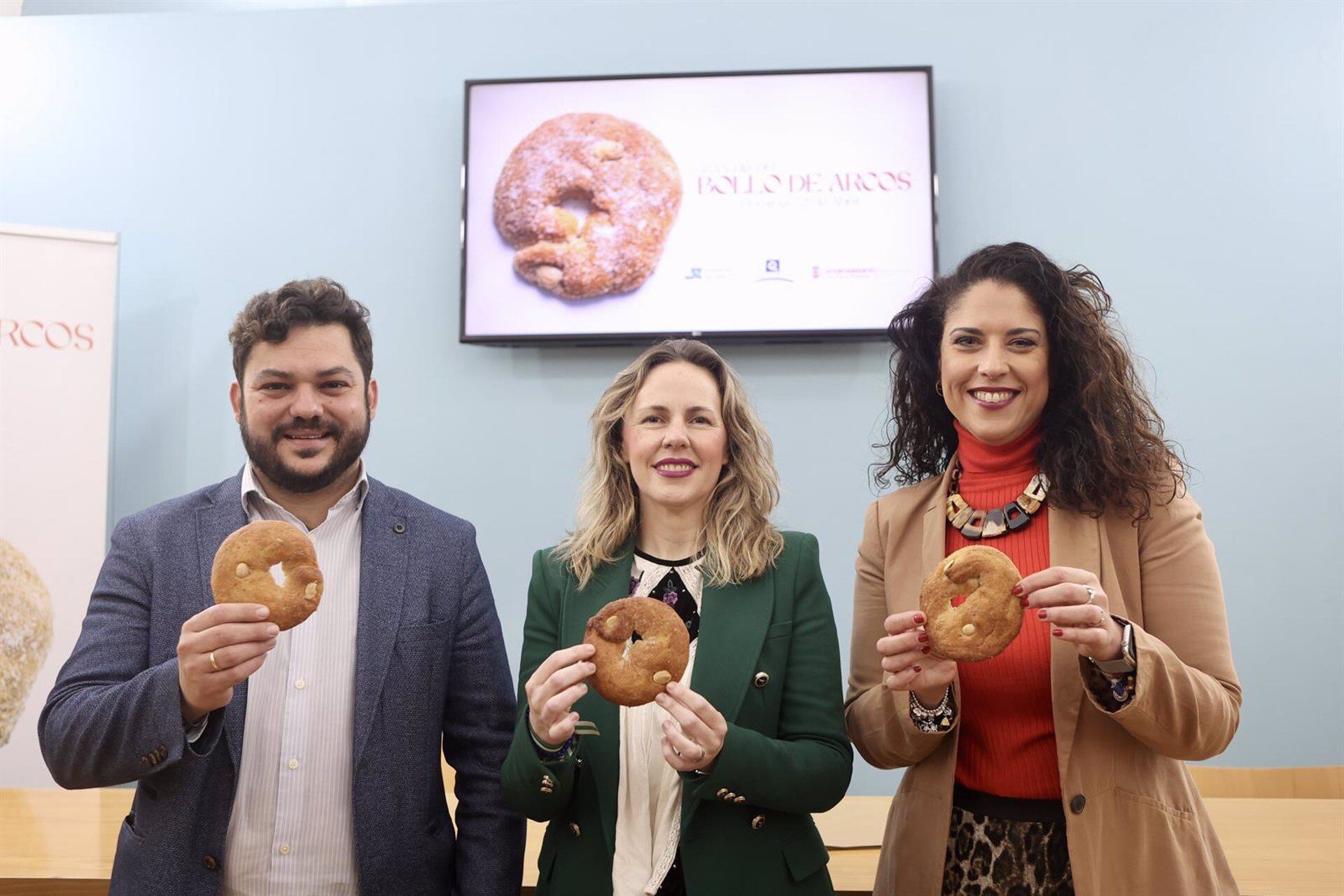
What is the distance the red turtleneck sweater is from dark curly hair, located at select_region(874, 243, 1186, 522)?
88 millimetres

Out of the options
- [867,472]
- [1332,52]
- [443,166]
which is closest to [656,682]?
[867,472]

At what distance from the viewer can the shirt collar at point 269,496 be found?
191cm

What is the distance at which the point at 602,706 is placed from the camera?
1.82 m

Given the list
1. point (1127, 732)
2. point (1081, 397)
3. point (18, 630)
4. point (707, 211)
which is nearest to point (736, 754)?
point (1127, 732)

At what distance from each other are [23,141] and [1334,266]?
4.99 m

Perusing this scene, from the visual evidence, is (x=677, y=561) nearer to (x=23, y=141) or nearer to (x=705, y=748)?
(x=705, y=748)

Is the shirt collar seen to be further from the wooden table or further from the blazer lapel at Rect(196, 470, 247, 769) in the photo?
the wooden table

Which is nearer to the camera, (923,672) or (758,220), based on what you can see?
(923,672)

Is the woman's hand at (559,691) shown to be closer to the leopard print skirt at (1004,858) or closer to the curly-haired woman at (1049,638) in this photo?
the curly-haired woman at (1049,638)

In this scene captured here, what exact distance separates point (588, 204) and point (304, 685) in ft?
8.23

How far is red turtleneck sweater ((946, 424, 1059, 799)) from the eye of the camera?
1.74 metres

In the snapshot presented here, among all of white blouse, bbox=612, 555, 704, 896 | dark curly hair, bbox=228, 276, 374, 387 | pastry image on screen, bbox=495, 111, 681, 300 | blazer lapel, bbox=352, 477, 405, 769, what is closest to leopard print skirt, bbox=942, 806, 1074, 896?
white blouse, bbox=612, 555, 704, 896

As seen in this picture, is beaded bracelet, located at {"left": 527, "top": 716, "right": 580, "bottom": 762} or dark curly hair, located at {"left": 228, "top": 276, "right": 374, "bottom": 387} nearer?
beaded bracelet, located at {"left": 527, "top": 716, "right": 580, "bottom": 762}

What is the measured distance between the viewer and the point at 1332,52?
3.88 m
